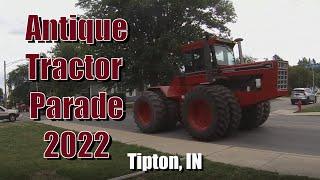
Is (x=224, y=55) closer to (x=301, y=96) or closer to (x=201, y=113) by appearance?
(x=201, y=113)

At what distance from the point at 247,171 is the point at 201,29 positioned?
3459 cm

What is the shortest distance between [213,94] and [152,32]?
2837cm

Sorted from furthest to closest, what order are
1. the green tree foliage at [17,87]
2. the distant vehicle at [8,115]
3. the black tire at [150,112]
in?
the green tree foliage at [17,87]
the distant vehicle at [8,115]
the black tire at [150,112]

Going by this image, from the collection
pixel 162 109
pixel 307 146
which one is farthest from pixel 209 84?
pixel 307 146

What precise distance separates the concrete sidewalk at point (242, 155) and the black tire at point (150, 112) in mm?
1357

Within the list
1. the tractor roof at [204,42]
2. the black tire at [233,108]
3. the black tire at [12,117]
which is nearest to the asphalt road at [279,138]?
the black tire at [233,108]

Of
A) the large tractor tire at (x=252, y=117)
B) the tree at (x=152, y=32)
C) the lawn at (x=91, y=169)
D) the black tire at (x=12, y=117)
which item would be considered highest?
the tree at (x=152, y=32)

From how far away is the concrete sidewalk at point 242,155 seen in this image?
32.5ft

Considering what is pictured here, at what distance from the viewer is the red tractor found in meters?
14.2

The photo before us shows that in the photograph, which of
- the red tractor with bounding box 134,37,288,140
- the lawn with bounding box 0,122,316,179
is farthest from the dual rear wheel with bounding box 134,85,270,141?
the lawn with bounding box 0,122,316,179

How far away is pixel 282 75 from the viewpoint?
47.2ft

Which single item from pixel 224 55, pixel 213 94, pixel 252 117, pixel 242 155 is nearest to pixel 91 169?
pixel 242 155

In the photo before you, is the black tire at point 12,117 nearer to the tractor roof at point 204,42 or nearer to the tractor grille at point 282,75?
the tractor roof at point 204,42

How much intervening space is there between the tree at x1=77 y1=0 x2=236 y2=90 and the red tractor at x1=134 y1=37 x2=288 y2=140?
21822 mm
